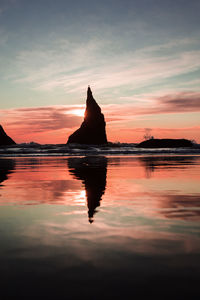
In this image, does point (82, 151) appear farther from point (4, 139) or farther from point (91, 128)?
point (4, 139)

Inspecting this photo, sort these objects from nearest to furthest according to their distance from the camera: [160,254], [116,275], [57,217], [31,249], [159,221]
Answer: [116,275]
[160,254]
[31,249]
[159,221]
[57,217]

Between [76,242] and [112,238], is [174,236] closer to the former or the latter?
[112,238]

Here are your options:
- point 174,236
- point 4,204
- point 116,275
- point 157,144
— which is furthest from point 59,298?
point 157,144

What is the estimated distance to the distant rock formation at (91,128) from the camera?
446ft

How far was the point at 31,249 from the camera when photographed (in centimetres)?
451

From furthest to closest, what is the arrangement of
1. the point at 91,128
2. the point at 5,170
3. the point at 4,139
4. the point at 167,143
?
the point at 91,128 → the point at 4,139 → the point at 167,143 → the point at 5,170

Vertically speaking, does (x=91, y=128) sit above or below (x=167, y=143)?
above

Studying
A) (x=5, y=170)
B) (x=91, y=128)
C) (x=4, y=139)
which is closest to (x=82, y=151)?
(x=5, y=170)

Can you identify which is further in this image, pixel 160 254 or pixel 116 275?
pixel 160 254

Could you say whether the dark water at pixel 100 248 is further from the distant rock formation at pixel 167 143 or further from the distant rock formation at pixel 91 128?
the distant rock formation at pixel 91 128

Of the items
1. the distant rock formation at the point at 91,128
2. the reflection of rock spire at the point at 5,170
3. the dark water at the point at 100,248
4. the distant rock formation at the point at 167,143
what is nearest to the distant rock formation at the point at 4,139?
the distant rock formation at the point at 91,128

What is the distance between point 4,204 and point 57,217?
7.62 feet

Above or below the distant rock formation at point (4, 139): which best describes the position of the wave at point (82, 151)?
below

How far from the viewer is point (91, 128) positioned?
140 m
